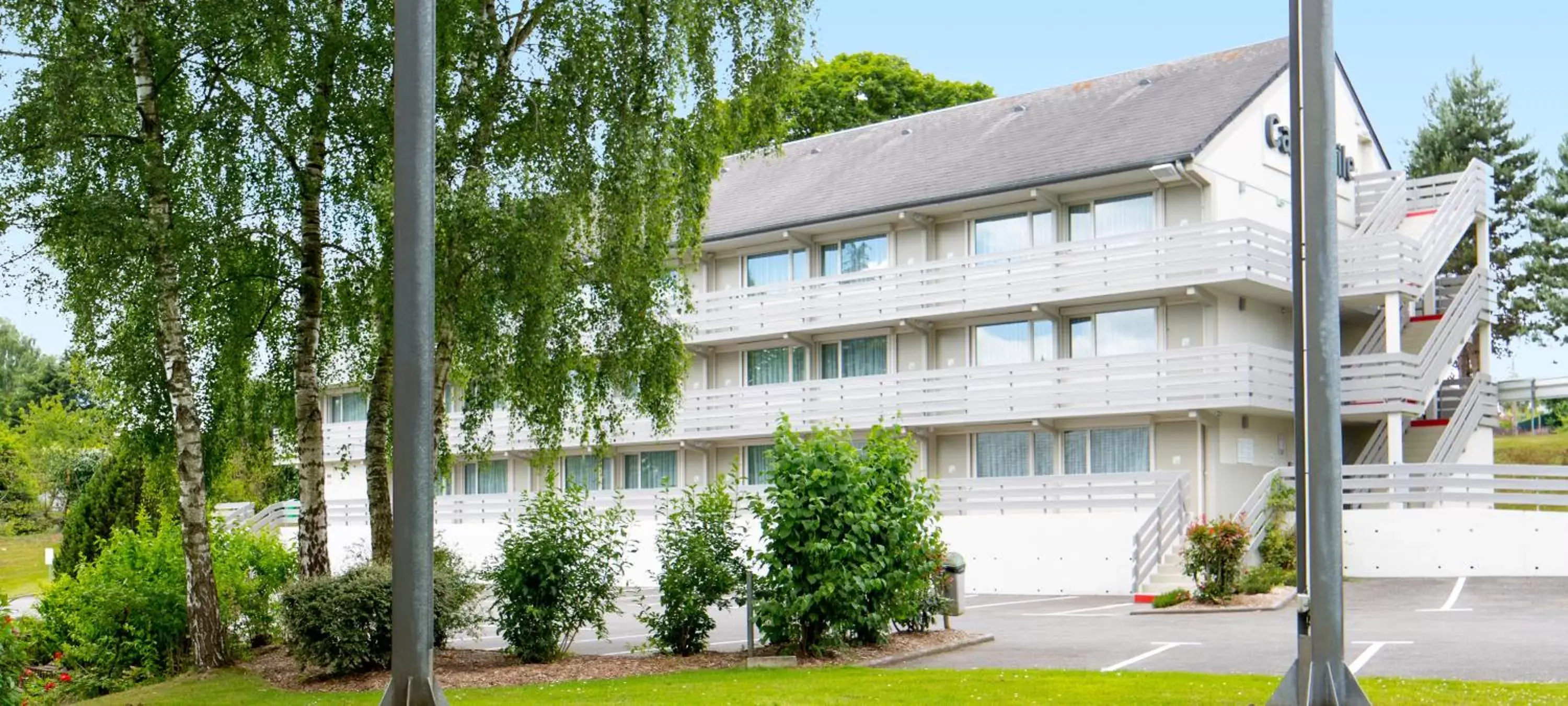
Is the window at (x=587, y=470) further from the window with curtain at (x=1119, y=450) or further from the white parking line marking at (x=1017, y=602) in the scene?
the white parking line marking at (x=1017, y=602)

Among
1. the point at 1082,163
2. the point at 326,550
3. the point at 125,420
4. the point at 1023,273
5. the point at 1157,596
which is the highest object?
the point at 1082,163

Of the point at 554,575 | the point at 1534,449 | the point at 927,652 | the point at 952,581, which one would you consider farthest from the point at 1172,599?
the point at 1534,449

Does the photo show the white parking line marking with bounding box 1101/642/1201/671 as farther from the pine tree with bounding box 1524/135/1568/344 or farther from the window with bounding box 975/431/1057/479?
the pine tree with bounding box 1524/135/1568/344

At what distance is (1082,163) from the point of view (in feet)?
115

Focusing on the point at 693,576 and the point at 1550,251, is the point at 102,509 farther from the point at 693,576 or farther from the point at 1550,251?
the point at 1550,251

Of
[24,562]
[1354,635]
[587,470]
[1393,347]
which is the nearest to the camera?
[1354,635]

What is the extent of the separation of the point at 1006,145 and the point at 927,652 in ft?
76.2

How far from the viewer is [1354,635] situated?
1914 cm

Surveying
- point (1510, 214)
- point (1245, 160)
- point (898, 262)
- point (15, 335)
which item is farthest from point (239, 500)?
point (15, 335)

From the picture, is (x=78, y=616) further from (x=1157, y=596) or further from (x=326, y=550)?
(x=1157, y=596)

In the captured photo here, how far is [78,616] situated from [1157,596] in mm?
16717

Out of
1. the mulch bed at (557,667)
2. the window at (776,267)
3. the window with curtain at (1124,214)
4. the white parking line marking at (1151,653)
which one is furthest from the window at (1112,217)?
the mulch bed at (557,667)

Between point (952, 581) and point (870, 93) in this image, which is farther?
point (870, 93)

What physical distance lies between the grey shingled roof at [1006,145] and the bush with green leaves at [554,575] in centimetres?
1666
